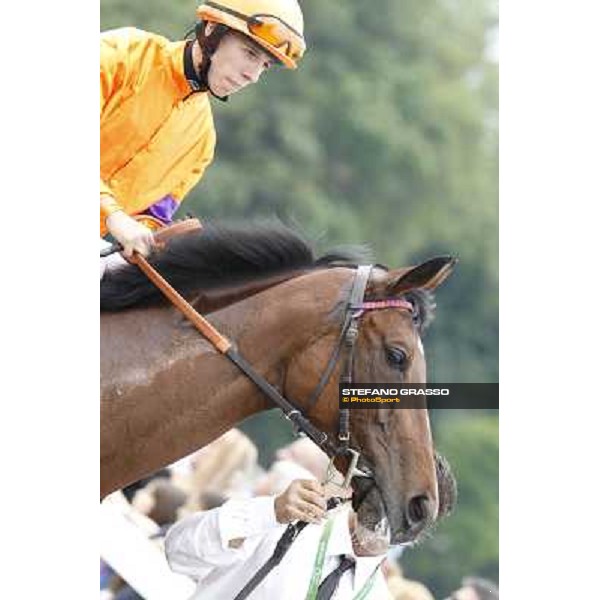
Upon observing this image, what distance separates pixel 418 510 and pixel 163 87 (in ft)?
Answer: 3.34

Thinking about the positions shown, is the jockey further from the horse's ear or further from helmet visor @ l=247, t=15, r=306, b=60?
the horse's ear

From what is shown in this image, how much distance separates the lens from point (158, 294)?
3799 millimetres

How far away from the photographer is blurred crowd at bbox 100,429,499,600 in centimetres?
441

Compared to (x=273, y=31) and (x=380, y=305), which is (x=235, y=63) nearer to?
(x=273, y=31)

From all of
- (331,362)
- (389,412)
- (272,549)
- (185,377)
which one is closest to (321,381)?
(331,362)

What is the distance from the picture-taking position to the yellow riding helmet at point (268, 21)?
3.84m

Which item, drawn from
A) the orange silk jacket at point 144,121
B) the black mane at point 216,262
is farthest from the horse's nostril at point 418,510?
the orange silk jacket at point 144,121

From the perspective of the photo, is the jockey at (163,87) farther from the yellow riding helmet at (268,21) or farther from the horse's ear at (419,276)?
the horse's ear at (419,276)

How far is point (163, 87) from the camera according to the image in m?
3.94

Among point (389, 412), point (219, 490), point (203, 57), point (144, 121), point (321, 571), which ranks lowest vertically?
point (219, 490)
